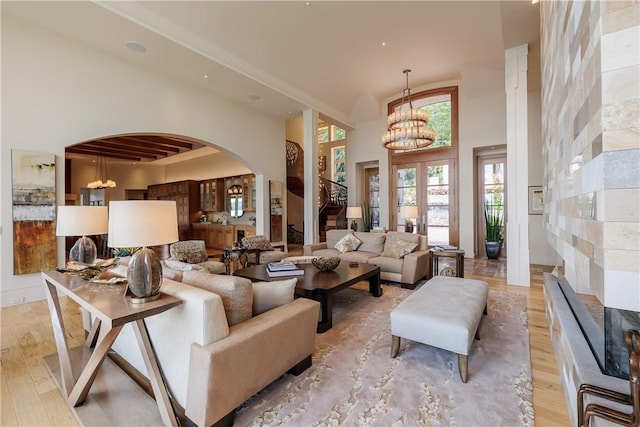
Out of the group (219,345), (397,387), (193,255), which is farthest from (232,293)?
(193,255)

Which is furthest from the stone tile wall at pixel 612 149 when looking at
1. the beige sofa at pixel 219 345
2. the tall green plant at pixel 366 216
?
the tall green plant at pixel 366 216

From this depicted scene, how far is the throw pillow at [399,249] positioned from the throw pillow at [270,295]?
3.02 metres

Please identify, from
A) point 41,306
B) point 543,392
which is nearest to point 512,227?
point 543,392

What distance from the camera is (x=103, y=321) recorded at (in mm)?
1438

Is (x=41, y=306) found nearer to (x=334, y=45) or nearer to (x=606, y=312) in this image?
(x=606, y=312)

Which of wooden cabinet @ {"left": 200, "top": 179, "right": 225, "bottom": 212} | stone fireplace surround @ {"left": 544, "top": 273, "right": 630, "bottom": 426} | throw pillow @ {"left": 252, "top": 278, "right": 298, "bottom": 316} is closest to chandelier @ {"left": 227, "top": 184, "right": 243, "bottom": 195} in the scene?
wooden cabinet @ {"left": 200, "top": 179, "right": 225, "bottom": 212}

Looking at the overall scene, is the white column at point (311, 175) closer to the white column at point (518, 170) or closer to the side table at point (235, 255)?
the side table at point (235, 255)

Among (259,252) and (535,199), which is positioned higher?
(535,199)

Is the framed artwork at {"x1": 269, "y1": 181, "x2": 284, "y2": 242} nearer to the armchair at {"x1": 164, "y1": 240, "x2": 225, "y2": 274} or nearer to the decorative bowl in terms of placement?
the armchair at {"x1": 164, "y1": 240, "x2": 225, "y2": 274}

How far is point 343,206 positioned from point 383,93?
3.93 m

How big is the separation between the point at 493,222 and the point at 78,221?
796 cm

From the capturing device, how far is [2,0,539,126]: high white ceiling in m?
4.21

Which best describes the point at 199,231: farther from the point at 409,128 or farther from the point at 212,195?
the point at 409,128

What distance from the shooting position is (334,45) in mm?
5535
